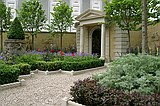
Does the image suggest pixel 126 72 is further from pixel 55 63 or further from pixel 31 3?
pixel 31 3

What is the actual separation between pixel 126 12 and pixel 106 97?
9.68 m

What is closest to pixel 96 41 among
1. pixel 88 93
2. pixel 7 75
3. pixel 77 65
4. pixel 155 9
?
pixel 77 65

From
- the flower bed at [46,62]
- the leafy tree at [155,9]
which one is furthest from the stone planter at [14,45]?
the leafy tree at [155,9]

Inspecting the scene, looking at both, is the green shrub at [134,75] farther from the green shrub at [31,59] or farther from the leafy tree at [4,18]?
the leafy tree at [4,18]

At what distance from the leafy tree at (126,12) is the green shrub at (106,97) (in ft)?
28.8

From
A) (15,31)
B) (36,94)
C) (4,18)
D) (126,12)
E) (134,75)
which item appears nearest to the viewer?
(134,75)

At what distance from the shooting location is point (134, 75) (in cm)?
476

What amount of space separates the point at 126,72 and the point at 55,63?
6976mm

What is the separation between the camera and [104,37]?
50.2 feet

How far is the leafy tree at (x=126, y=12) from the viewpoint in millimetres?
12500

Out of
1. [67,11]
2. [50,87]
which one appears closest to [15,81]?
[50,87]

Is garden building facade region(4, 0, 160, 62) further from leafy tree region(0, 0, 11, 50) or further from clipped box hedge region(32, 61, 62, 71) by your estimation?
leafy tree region(0, 0, 11, 50)

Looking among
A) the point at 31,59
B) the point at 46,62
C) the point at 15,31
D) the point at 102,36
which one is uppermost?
the point at 15,31

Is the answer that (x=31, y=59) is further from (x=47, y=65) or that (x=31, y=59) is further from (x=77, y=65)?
(x=77, y=65)
